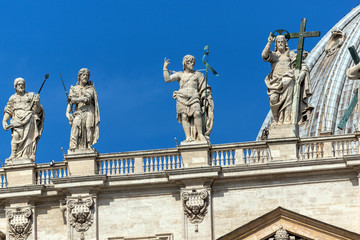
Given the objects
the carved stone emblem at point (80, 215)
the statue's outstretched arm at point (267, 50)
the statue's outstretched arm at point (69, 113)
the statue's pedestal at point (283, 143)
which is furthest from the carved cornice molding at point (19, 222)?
the statue's outstretched arm at point (267, 50)

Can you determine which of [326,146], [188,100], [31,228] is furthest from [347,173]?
[31,228]

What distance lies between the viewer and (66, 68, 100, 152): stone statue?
5956 cm

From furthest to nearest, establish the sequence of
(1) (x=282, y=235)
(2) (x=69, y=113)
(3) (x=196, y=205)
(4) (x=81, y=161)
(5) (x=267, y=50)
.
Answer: (2) (x=69, y=113), (5) (x=267, y=50), (4) (x=81, y=161), (3) (x=196, y=205), (1) (x=282, y=235)

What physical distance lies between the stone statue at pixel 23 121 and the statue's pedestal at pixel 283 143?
7968 millimetres

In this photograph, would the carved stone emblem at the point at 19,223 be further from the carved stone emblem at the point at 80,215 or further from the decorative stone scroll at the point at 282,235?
the decorative stone scroll at the point at 282,235

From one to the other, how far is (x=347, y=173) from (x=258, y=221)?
10.6ft

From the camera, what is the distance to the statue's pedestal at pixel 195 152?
5853 cm

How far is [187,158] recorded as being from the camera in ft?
192

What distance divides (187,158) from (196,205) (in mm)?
1700

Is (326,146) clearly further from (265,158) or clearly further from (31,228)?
(31,228)

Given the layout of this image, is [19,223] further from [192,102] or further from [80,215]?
[192,102]

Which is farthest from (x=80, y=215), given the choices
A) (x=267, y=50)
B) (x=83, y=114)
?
(x=267, y=50)

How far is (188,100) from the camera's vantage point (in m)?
59.2

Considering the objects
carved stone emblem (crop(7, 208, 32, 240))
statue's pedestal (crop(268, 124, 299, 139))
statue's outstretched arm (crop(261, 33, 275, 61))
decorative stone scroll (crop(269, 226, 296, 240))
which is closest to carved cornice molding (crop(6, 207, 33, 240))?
carved stone emblem (crop(7, 208, 32, 240))
